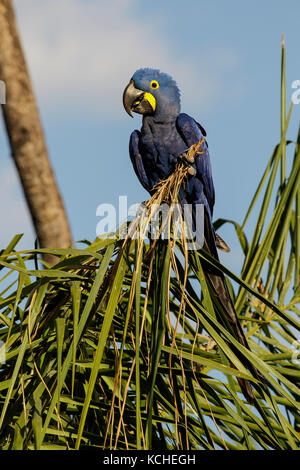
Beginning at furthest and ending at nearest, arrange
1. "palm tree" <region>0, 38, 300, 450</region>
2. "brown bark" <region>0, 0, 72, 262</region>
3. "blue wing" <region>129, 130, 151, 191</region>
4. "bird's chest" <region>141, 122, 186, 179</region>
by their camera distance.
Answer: "brown bark" <region>0, 0, 72, 262</region> < "blue wing" <region>129, 130, 151, 191</region> < "bird's chest" <region>141, 122, 186, 179</region> < "palm tree" <region>0, 38, 300, 450</region>

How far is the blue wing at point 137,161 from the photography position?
2.84 metres

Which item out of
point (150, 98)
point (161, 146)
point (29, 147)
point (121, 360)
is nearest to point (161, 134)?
point (161, 146)

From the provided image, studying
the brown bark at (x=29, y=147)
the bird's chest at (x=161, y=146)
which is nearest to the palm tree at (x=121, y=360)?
the bird's chest at (x=161, y=146)

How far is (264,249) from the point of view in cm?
214

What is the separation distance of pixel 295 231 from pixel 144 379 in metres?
1.02

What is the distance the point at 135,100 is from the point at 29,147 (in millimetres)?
939

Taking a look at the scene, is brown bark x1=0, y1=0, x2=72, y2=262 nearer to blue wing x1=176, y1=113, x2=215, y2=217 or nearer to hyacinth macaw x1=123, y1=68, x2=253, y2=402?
hyacinth macaw x1=123, y1=68, x2=253, y2=402

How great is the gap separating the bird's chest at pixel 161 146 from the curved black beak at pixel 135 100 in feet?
0.26

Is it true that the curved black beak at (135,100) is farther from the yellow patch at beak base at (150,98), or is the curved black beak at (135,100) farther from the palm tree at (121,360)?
the palm tree at (121,360)

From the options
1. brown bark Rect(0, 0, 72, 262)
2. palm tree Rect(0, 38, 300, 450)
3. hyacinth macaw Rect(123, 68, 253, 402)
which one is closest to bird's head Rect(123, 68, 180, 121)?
hyacinth macaw Rect(123, 68, 253, 402)

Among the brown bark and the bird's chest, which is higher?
the brown bark

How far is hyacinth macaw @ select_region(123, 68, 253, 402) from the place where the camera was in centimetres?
272
